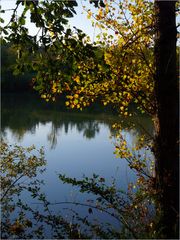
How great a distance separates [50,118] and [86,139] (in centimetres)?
1320

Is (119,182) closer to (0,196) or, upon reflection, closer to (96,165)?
(96,165)

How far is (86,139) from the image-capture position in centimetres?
2834

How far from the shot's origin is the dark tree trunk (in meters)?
4.82

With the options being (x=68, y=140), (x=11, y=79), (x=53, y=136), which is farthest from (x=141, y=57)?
(x=11, y=79)

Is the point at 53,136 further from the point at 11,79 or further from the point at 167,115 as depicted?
the point at 11,79

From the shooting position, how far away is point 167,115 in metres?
4.85

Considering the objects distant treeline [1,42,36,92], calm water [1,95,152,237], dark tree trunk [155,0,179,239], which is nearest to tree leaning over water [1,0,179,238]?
dark tree trunk [155,0,179,239]

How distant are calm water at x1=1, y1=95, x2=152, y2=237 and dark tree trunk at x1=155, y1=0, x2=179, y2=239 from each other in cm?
165

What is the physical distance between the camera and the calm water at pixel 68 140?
16.1 metres

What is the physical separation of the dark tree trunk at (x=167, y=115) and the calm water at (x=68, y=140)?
5.41 feet

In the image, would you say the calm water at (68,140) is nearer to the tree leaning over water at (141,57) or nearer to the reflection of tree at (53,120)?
the reflection of tree at (53,120)

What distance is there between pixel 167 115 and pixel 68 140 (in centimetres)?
2324

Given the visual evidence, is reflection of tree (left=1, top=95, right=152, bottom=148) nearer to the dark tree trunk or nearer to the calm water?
the calm water

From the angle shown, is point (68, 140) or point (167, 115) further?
point (68, 140)
